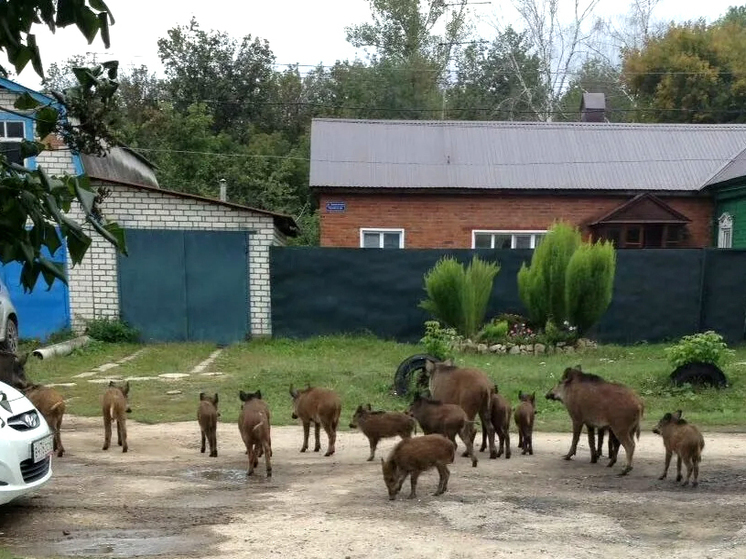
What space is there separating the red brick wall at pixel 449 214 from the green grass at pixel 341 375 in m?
6.43

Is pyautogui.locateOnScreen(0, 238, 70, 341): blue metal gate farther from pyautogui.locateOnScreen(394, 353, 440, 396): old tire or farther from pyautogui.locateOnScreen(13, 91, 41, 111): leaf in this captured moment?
pyautogui.locateOnScreen(13, 91, 41, 111): leaf

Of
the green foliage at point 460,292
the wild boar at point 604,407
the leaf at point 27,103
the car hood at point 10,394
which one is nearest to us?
the leaf at point 27,103

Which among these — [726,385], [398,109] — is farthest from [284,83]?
[726,385]

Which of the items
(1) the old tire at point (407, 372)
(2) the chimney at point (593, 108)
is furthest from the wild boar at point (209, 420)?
(2) the chimney at point (593, 108)

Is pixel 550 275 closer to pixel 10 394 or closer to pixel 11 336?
pixel 11 336

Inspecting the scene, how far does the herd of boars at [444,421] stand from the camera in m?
6.75

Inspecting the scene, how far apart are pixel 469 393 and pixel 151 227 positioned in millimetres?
10905

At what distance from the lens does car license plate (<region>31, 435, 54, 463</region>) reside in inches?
240

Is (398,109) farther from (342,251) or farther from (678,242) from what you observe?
(342,251)

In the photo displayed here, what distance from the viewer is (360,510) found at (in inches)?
252

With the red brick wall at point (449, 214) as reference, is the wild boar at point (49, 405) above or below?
below

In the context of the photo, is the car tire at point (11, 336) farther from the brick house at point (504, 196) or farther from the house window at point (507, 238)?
the house window at point (507, 238)

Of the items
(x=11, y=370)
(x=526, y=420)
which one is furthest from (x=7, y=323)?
(x=526, y=420)

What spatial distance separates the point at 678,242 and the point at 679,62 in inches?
631
